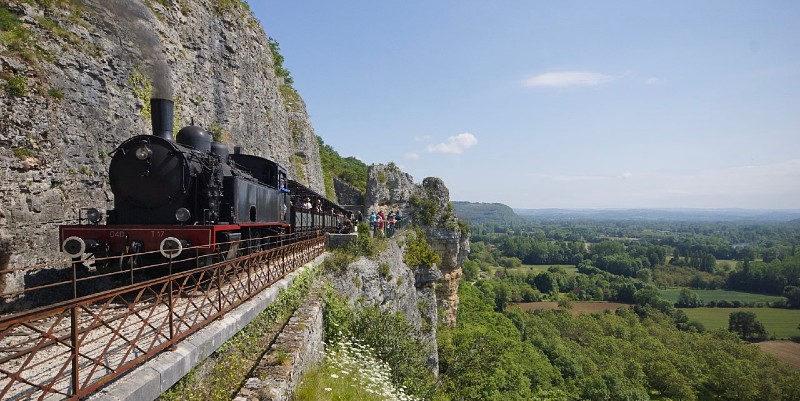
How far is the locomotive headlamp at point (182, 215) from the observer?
8.40 m

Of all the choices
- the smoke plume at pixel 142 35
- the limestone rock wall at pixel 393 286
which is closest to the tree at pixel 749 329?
the limestone rock wall at pixel 393 286

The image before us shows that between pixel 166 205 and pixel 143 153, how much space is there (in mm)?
1161

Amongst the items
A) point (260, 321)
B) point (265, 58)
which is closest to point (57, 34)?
point (260, 321)

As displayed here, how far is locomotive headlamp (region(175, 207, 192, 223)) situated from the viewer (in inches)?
331

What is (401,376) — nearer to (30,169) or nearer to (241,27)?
(30,169)

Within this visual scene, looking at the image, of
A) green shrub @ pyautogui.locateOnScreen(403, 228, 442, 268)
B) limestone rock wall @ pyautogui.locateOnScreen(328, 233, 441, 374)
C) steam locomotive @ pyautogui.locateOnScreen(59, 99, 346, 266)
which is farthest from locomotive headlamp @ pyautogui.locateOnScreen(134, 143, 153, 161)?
green shrub @ pyautogui.locateOnScreen(403, 228, 442, 268)

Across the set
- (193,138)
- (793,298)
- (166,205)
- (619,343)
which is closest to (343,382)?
(166,205)

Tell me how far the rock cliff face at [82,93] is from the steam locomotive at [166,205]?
0.99 metres

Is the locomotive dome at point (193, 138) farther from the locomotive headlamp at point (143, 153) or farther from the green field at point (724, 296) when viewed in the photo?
the green field at point (724, 296)

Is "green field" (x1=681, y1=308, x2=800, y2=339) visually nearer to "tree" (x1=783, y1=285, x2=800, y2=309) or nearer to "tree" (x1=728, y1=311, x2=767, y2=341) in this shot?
"tree" (x1=728, y1=311, x2=767, y2=341)

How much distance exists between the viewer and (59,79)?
10305 mm

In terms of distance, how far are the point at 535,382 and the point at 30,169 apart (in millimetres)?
30238

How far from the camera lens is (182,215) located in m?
8.43

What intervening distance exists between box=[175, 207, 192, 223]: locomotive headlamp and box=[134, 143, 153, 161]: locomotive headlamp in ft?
4.34
